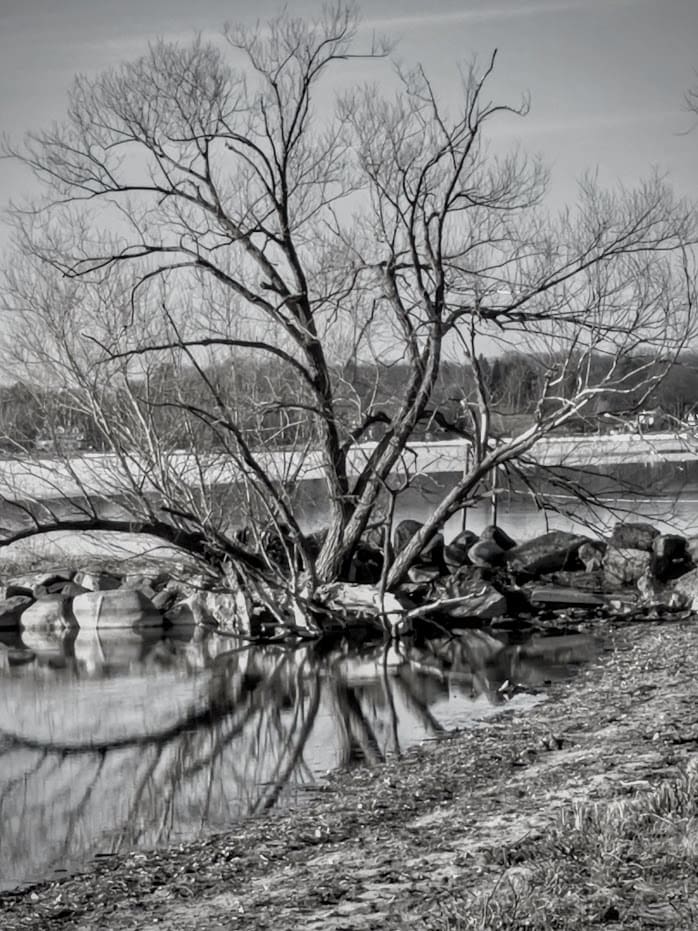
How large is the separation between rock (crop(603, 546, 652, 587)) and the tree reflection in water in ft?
10.2

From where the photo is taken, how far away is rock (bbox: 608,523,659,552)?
19.3 meters

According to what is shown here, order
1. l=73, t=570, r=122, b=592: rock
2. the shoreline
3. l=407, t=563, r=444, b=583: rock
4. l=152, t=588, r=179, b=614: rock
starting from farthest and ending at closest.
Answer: l=73, t=570, r=122, b=592: rock < l=152, t=588, r=179, b=614: rock < l=407, t=563, r=444, b=583: rock < the shoreline

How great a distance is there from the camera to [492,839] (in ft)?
21.5

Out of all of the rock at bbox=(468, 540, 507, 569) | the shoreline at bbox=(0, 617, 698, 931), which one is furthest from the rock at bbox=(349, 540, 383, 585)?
the shoreline at bbox=(0, 617, 698, 931)

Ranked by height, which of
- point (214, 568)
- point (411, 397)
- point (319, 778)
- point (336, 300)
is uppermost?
point (336, 300)

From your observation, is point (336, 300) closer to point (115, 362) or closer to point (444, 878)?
point (115, 362)

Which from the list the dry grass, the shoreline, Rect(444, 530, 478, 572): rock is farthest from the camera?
Rect(444, 530, 478, 572): rock

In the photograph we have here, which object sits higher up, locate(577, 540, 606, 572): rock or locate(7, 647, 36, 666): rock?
locate(577, 540, 606, 572): rock

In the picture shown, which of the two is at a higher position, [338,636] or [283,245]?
[283,245]

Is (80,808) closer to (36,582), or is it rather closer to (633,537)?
(36,582)

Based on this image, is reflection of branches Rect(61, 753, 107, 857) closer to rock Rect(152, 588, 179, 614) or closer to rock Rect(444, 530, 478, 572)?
rock Rect(152, 588, 179, 614)

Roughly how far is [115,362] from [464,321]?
507cm

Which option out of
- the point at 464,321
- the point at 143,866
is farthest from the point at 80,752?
the point at 464,321

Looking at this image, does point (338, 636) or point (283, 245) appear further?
point (283, 245)
